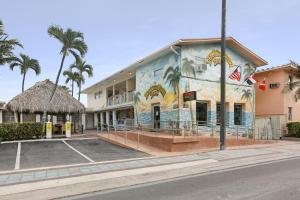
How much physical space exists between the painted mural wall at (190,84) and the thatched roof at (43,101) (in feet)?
20.5

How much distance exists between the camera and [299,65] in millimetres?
27234

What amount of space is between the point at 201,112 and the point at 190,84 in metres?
2.19

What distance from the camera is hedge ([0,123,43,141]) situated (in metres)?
21.0

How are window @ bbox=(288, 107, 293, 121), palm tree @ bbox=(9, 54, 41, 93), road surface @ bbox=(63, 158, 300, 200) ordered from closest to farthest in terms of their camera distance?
road surface @ bbox=(63, 158, 300, 200)
window @ bbox=(288, 107, 293, 121)
palm tree @ bbox=(9, 54, 41, 93)

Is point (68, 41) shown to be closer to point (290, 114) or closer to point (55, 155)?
point (55, 155)

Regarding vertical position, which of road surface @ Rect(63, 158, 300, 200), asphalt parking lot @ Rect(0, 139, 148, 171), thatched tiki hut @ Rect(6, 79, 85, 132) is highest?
thatched tiki hut @ Rect(6, 79, 85, 132)

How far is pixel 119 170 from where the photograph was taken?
11156 millimetres

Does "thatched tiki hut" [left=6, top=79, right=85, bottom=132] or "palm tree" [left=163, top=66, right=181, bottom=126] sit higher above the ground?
"palm tree" [left=163, top=66, right=181, bottom=126]

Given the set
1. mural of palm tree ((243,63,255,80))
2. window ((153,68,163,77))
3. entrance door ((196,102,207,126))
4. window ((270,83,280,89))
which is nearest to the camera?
entrance door ((196,102,207,126))

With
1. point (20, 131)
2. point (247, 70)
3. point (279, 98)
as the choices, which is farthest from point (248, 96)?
point (20, 131)

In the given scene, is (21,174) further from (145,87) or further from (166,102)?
(145,87)

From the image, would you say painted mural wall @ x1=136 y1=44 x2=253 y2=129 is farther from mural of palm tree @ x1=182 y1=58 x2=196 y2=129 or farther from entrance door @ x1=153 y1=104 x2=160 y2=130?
entrance door @ x1=153 y1=104 x2=160 y2=130

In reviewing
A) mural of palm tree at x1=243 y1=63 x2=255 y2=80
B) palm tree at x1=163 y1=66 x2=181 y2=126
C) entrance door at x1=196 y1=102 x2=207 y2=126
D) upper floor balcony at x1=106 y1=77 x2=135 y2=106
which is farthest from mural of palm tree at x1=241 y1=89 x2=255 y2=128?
upper floor balcony at x1=106 y1=77 x2=135 y2=106

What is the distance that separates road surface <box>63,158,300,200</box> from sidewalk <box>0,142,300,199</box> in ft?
2.95
